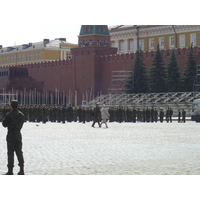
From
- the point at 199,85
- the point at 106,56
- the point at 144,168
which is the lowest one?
the point at 144,168

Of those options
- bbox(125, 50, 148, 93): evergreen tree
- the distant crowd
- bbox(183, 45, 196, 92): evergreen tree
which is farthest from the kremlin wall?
the distant crowd

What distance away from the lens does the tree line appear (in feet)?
→ 131

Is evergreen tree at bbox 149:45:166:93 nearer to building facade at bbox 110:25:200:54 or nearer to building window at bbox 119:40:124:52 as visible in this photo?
building facade at bbox 110:25:200:54

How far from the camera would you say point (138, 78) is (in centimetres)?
4325

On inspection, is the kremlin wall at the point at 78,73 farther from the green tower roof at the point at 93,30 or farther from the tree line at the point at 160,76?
the tree line at the point at 160,76

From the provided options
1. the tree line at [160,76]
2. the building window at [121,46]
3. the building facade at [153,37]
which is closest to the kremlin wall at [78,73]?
the tree line at [160,76]

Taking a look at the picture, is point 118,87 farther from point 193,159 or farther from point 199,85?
point 193,159

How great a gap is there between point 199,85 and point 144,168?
30.1m

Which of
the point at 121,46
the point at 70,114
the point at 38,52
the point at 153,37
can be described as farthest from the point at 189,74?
the point at 38,52

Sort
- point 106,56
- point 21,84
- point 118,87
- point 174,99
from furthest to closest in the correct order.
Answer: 1. point 21,84
2. point 106,56
3. point 118,87
4. point 174,99

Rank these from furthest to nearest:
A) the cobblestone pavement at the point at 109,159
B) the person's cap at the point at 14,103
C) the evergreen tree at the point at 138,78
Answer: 1. the evergreen tree at the point at 138,78
2. the cobblestone pavement at the point at 109,159
3. the person's cap at the point at 14,103

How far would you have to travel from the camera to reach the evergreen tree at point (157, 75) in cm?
4128

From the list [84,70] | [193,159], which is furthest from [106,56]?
[193,159]

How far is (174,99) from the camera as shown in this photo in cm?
3694
